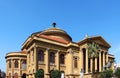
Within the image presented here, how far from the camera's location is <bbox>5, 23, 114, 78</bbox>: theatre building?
59.4 meters

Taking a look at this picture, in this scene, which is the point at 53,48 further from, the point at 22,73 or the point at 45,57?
the point at 22,73

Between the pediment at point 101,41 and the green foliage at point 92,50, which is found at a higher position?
the pediment at point 101,41

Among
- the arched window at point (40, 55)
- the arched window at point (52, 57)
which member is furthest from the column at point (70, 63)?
the arched window at point (40, 55)

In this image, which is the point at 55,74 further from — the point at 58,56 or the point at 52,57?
the point at 58,56

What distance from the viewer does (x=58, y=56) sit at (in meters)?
62.9

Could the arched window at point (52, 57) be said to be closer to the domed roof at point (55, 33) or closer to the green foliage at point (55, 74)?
the green foliage at point (55, 74)

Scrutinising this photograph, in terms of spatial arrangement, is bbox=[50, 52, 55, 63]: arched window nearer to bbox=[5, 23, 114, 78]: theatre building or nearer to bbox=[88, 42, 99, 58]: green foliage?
bbox=[5, 23, 114, 78]: theatre building

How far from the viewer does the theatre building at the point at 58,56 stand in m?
59.4

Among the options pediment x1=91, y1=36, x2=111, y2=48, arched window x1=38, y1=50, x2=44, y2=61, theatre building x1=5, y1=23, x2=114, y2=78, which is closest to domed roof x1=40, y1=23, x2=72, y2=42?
theatre building x1=5, y1=23, x2=114, y2=78

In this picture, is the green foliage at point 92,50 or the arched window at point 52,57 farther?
the green foliage at point 92,50

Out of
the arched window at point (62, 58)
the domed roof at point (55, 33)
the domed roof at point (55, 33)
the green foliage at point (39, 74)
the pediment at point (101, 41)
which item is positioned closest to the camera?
the green foliage at point (39, 74)

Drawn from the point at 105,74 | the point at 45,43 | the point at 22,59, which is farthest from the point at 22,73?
the point at 105,74

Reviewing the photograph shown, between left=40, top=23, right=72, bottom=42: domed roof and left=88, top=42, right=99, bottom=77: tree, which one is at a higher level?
left=40, top=23, right=72, bottom=42: domed roof

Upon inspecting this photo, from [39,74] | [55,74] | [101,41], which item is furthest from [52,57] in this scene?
[101,41]
